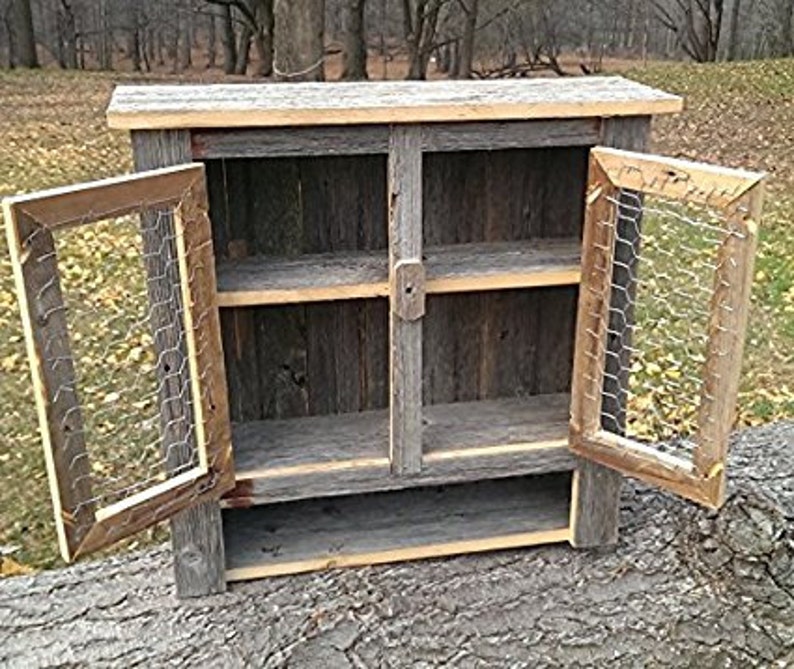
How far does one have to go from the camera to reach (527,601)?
230 centimetres

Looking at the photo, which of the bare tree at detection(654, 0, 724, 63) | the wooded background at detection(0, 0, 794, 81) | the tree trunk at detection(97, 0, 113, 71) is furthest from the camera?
the tree trunk at detection(97, 0, 113, 71)

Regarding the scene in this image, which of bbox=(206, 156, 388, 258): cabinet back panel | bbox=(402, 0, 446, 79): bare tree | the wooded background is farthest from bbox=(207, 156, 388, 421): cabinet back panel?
bbox=(402, 0, 446, 79): bare tree

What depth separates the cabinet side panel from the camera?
2.57 m

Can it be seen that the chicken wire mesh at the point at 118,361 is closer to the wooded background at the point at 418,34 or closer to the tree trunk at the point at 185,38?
the wooded background at the point at 418,34

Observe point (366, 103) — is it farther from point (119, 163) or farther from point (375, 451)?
point (119, 163)

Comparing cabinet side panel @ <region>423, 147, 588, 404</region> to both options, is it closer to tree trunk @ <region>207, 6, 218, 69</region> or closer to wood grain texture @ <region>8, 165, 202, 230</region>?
wood grain texture @ <region>8, 165, 202, 230</region>

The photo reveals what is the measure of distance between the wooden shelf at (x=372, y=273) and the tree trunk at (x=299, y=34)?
4049mm

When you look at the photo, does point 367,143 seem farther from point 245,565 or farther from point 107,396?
point 107,396

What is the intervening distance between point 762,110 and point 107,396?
31.8ft

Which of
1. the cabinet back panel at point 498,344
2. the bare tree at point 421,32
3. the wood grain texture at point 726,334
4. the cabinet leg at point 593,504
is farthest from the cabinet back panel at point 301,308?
the bare tree at point 421,32

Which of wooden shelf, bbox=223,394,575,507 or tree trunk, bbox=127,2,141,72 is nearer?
wooden shelf, bbox=223,394,575,507

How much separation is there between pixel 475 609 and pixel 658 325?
10.3 feet

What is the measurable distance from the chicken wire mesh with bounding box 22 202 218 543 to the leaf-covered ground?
0.29 m

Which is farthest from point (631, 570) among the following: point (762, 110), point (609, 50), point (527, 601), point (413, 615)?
point (609, 50)
